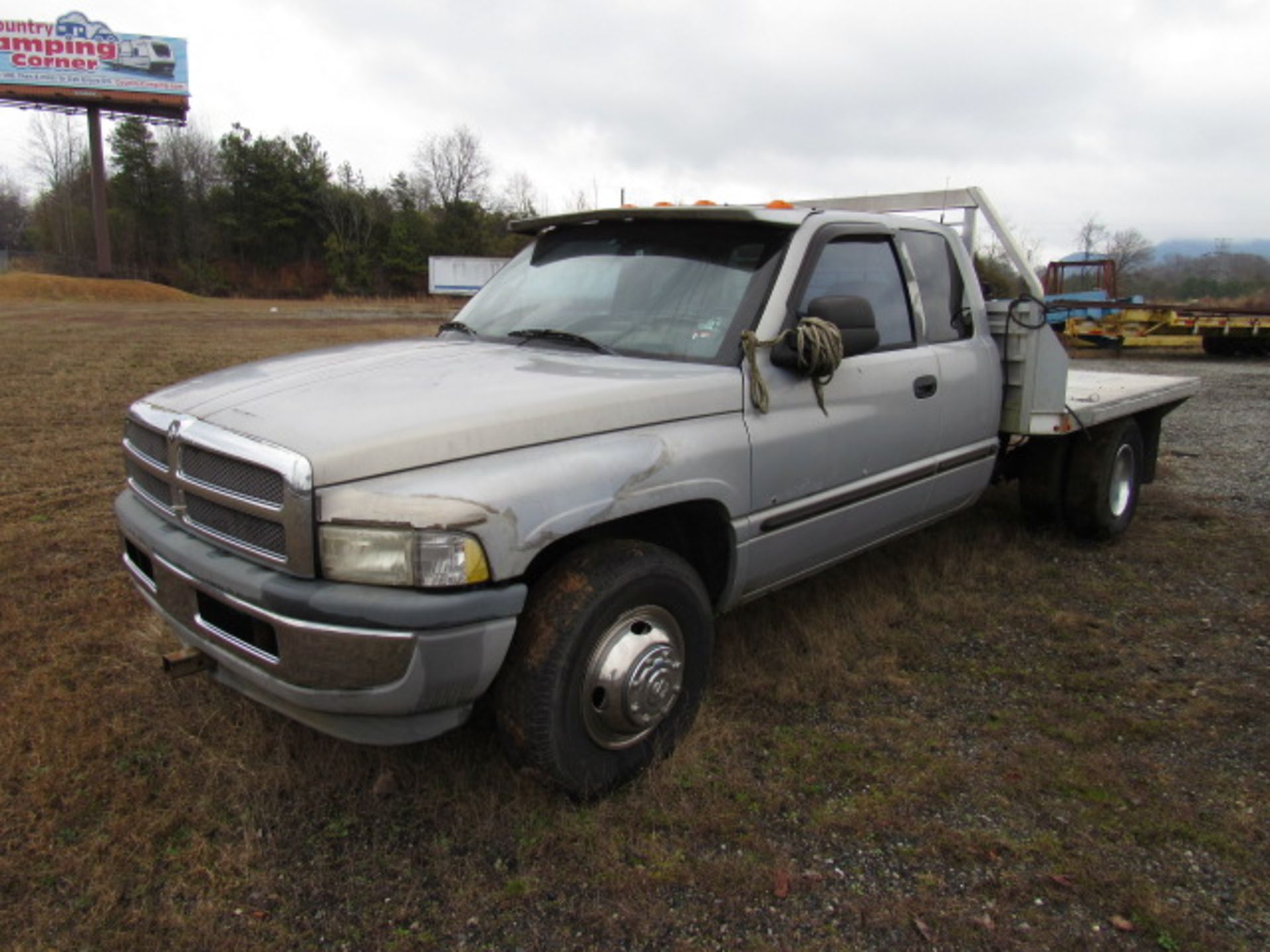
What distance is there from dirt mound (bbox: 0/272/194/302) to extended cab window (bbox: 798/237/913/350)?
4759 cm

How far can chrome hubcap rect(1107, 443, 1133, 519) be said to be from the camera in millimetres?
5332

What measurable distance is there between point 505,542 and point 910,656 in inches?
89.1

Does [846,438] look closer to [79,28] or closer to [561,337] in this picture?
[561,337]

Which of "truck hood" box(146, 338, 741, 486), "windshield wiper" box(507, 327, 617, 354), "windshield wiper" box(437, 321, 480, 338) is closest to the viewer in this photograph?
"truck hood" box(146, 338, 741, 486)

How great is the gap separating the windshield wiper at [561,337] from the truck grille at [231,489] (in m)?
1.32

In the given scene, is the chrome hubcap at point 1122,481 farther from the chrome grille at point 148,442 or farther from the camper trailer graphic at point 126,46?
the camper trailer graphic at point 126,46

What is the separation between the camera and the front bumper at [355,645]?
7.36ft

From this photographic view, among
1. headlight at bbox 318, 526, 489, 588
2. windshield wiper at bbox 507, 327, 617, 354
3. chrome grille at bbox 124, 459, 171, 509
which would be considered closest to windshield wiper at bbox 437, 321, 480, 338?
windshield wiper at bbox 507, 327, 617, 354

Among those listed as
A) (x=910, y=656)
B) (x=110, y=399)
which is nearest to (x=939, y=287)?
(x=910, y=656)

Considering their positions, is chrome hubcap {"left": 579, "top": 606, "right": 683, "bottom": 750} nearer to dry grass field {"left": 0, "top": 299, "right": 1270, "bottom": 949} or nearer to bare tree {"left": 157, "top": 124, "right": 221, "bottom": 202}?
dry grass field {"left": 0, "top": 299, "right": 1270, "bottom": 949}

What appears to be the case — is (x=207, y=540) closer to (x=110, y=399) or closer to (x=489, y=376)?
(x=489, y=376)

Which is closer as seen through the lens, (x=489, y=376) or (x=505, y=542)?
(x=505, y=542)

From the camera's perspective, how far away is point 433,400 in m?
2.57

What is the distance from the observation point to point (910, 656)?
3.88 m
